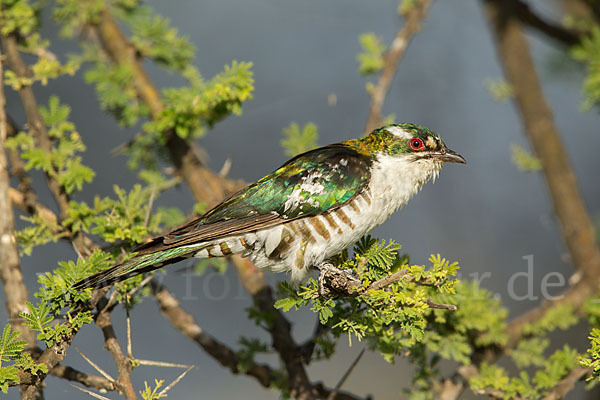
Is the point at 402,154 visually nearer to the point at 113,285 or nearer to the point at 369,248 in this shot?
the point at 369,248

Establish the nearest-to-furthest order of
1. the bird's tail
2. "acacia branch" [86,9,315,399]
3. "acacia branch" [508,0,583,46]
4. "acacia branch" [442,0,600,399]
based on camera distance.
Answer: the bird's tail → "acacia branch" [86,9,315,399] → "acacia branch" [442,0,600,399] → "acacia branch" [508,0,583,46]

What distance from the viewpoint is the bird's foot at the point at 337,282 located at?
265 cm

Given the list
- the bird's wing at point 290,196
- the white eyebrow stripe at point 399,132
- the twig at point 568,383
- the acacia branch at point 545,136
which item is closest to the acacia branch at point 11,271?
the bird's wing at point 290,196

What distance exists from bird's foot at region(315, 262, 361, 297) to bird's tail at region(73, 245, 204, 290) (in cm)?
73

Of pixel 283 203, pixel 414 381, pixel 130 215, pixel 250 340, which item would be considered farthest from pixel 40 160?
pixel 414 381

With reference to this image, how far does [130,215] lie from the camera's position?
331cm

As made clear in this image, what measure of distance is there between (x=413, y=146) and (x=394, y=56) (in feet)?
3.41

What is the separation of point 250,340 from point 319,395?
53cm

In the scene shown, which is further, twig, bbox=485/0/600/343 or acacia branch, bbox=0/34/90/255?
twig, bbox=485/0/600/343

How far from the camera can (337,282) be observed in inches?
106

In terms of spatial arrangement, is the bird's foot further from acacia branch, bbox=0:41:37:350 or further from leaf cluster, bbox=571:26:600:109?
leaf cluster, bbox=571:26:600:109

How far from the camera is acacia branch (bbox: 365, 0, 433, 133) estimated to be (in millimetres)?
4152

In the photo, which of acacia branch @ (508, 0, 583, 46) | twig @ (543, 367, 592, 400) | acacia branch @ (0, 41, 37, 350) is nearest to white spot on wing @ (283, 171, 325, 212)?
acacia branch @ (0, 41, 37, 350)

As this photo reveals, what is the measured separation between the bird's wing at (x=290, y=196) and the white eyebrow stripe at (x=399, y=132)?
0.29m
